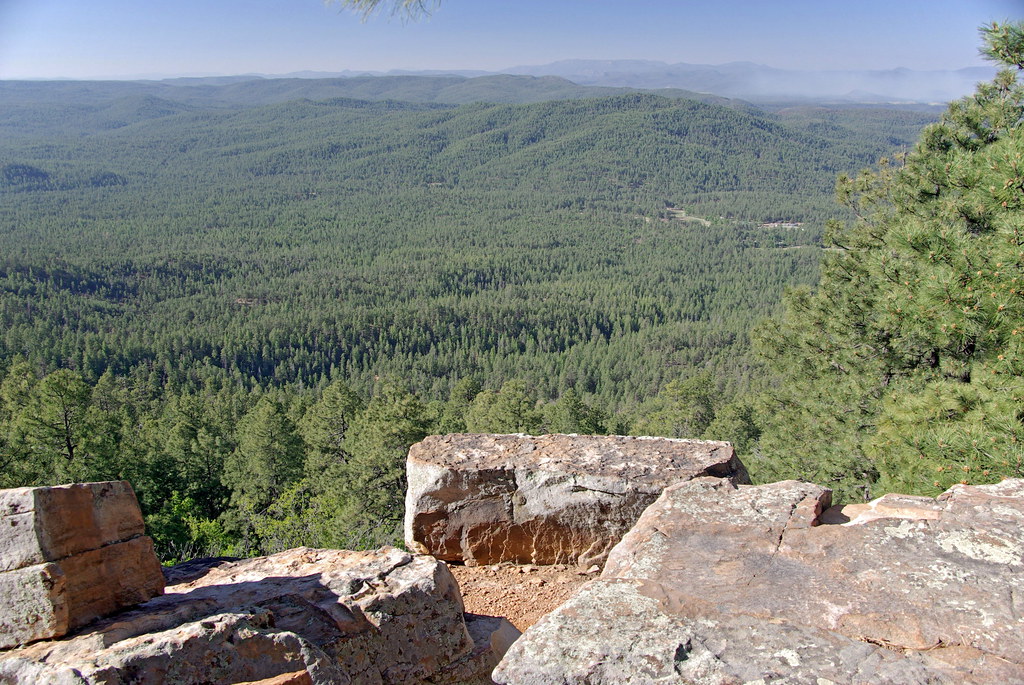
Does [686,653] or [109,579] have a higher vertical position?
[686,653]

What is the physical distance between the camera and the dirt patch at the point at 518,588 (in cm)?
889

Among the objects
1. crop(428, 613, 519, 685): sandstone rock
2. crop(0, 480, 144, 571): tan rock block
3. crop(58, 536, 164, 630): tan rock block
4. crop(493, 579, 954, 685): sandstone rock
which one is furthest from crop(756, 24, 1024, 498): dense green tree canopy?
crop(0, 480, 144, 571): tan rock block

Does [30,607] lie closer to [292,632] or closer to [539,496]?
[292,632]

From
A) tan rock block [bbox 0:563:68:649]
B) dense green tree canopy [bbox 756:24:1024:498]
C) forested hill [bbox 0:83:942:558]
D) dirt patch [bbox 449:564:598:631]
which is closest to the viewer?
tan rock block [bbox 0:563:68:649]

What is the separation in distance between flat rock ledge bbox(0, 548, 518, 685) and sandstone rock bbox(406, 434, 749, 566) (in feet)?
6.65

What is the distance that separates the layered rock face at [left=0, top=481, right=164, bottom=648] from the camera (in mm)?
5625

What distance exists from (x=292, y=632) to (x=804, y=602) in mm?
4464

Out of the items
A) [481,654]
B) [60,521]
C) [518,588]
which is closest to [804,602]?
[481,654]

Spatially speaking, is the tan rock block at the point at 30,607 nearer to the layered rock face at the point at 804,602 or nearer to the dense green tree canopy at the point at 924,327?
the layered rock face at the point at 804,602

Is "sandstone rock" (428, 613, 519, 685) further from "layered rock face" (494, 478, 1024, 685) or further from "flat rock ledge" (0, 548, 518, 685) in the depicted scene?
"layered rock face" (494, 478, 1024, 685)

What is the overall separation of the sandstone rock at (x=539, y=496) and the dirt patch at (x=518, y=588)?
16 centimetres

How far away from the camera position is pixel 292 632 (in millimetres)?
6129

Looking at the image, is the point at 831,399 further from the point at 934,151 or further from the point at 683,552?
the point at 683,552

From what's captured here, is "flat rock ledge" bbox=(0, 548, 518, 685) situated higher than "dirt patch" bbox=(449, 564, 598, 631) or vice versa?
"flat rock ledge" bbox=(0, 548, 518, 685)
